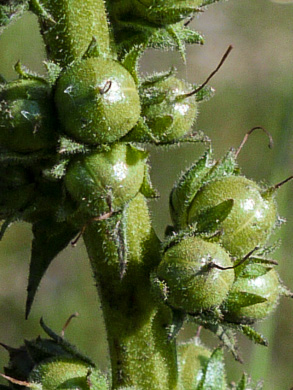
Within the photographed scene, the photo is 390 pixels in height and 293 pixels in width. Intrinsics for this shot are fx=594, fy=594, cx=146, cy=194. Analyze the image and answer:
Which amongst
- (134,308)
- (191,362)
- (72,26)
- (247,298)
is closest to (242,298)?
(247,298)

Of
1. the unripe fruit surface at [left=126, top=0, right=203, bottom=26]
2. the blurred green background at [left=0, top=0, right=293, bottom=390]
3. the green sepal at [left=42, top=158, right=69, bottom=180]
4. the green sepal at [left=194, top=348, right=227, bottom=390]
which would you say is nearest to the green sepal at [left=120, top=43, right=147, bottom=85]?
the unripe fruit surface at [left=126, top=0, right=203, bottom=26]

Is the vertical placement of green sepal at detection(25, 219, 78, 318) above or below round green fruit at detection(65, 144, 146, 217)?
below

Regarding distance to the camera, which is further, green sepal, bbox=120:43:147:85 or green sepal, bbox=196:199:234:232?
green sepal, bbox=196:199:234:232

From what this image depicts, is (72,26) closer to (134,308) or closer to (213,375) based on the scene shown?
(134,308)

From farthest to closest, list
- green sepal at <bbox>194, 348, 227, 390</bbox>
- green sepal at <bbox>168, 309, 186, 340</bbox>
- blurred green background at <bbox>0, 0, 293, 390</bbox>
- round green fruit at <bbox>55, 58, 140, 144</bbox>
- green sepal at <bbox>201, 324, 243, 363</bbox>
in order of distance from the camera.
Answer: blurred green background at <bbox>0, 0, 293, 390</bbox>
green sepal at <bbox>194, 348, 227, 390</bbox>
green sepal at <bbox>201, 324, 243, 363</bbox>
green sepal at <bbox>168, 309, 186, 340</bbox>
round green fruit at <bbox>55, 58, 140, 144</bbox>

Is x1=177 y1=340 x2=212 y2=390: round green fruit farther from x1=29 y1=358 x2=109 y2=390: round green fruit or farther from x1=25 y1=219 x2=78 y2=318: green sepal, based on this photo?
x1=25 y1=219 x2=78 y2=318: green sepal

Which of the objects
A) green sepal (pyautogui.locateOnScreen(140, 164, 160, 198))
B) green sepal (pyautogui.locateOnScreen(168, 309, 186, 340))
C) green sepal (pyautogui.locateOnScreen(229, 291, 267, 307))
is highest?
green sepal (pyautogui.locateOnScreen(140, 164, 160, 198))

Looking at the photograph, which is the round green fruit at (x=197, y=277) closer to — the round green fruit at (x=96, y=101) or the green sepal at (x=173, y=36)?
the round green fruit at (x=96, y=101)
